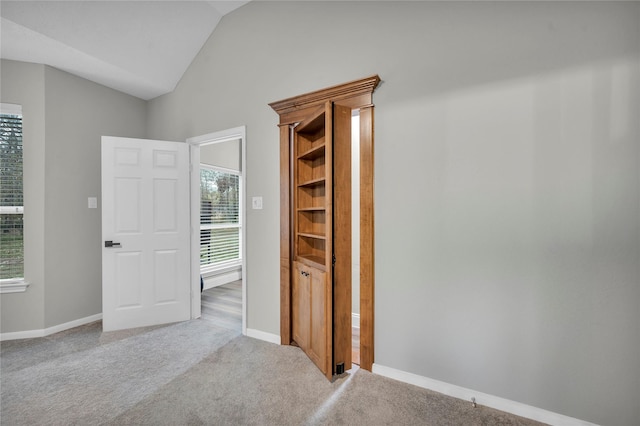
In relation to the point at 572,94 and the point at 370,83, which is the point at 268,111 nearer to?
the point at 370,83

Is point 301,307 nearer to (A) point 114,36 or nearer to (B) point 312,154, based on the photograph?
(B) point 312,154

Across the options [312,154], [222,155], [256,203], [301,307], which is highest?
[222,155]

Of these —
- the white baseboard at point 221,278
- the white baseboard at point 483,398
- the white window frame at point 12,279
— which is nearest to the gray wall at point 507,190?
the white baseboard at point 483,398

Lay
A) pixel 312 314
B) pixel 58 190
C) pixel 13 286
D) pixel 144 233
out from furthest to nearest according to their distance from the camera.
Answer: pixel 144 233
pixel 58 190
pixel 13 286
pixel 312 314

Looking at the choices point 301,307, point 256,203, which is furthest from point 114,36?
point 301,307

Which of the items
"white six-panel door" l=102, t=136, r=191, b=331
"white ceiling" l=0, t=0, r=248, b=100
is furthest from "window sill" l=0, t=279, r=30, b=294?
"white ceiling" l=0, t=0, r=248, b=100

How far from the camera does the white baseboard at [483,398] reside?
167cm

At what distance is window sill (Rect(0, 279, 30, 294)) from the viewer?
2.83 m

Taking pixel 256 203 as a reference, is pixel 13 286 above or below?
below

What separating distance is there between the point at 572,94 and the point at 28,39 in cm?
423

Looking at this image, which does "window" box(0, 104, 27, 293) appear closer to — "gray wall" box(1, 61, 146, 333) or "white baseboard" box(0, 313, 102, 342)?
Result: "gray wall" box(1, 61, 146, 333)

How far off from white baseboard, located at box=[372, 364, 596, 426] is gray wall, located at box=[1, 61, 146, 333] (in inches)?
133

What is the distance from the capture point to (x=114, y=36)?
2.75 m

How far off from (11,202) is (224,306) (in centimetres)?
251
